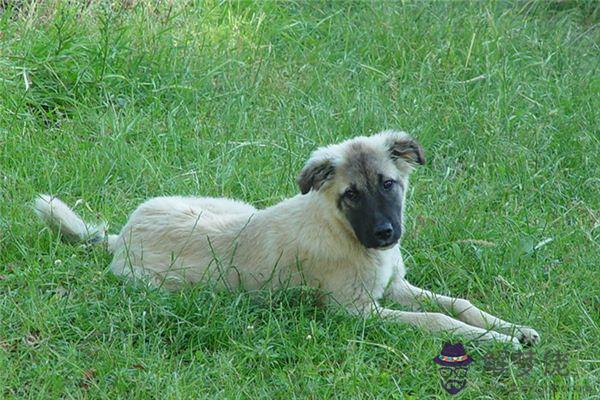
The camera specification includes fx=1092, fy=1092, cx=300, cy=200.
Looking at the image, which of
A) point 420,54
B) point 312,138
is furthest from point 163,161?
point 420,54

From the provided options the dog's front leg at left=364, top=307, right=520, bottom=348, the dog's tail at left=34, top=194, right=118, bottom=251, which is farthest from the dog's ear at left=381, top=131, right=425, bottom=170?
the dog's tail at left=34, top=194, right=118, bottom=251

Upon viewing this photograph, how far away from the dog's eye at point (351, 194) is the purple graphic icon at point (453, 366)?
0.92m

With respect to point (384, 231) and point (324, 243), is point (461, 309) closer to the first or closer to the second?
point (384, 231)

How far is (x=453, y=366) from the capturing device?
16.2 ft

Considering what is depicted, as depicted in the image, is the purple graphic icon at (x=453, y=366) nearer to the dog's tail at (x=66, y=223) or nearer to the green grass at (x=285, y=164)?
the green grass at (x=285, y=164)

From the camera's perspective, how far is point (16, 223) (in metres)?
6.18

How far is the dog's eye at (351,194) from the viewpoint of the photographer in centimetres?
558

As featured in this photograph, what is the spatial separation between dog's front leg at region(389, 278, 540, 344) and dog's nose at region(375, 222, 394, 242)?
42 cm

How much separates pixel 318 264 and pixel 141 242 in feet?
3.26

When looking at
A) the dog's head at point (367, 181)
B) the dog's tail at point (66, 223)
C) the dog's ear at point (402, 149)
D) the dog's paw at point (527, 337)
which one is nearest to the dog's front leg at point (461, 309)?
the dog's paw at point (527, 337)

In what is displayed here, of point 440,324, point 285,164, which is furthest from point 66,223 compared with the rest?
point 440,324

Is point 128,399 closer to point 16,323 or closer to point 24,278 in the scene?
point 16,323

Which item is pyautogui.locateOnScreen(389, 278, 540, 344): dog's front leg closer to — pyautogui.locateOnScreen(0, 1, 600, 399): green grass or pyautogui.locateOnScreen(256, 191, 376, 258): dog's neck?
pyautogui.locateOnScreen(0, 1, 600, 399): green grass

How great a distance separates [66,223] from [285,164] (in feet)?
5.17
